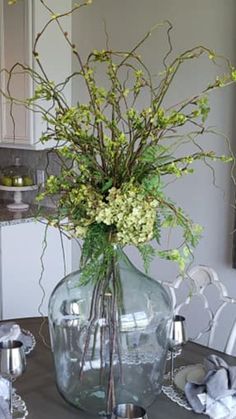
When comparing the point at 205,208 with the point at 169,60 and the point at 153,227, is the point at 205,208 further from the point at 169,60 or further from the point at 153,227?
the point at 153,227

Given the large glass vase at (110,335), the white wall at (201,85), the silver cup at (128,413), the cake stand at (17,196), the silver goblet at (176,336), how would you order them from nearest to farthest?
the silver cup at (128,413)
the large glass vase at (110,335)
the silver goblet at (176,336)
the white wall at (201,85)
the cake stand at (17,196)

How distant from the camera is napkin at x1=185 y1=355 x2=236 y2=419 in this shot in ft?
4.58

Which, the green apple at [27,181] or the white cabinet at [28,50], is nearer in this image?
the white cabinet at [28,50]

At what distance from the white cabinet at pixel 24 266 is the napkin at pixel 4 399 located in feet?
5.65

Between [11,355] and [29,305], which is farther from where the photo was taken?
[29,305]

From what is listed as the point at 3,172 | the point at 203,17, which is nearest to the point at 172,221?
the point at 203,17

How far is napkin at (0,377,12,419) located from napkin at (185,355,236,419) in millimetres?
480

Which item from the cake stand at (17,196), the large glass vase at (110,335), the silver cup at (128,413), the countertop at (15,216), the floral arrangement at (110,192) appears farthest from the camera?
the cake stand at (17,196)

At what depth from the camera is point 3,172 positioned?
380 centimetres

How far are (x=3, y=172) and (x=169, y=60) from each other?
1.52m

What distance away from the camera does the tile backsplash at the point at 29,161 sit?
3596 millimetres

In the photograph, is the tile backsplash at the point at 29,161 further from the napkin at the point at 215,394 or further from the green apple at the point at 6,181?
the napkin at the point at 215,394

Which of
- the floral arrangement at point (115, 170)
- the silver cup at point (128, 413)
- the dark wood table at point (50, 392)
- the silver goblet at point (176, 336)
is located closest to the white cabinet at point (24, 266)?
the dark wood table at point (50, 392)

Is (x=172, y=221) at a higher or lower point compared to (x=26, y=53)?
lower
